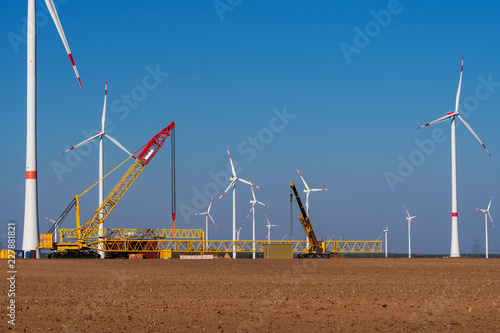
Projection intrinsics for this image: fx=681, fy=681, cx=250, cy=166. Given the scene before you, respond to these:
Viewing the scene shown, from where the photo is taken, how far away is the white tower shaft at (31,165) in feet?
283

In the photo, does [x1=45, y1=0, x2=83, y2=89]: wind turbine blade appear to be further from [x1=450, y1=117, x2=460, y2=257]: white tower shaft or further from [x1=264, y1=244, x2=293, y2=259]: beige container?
[x1=450, y1=117, x2=460, y2=257]: white tower shaft

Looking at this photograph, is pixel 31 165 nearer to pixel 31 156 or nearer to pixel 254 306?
pixel 31 156

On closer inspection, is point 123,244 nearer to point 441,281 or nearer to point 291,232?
point 291,232

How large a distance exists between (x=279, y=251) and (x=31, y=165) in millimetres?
53226

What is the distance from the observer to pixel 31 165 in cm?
8700

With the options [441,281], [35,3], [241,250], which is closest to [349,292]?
[441,281]

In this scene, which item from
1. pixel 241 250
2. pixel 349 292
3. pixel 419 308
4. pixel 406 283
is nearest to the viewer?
pixel 419 308

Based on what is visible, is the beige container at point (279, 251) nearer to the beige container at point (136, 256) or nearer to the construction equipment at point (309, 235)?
the construction equipment at point (309, 235)

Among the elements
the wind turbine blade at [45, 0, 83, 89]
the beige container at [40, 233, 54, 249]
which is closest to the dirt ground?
the wind turbine blade at [45, 0, 83, 89]

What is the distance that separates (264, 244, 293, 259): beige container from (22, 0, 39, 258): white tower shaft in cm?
4996

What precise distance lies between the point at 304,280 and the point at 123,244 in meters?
74.4

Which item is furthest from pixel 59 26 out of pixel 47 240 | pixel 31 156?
pixel 47 240

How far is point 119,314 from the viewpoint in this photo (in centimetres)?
3206

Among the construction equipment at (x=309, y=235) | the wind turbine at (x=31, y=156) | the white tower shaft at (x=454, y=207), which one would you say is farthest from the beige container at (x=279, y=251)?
the wind turbine at (x=31, y=156)
